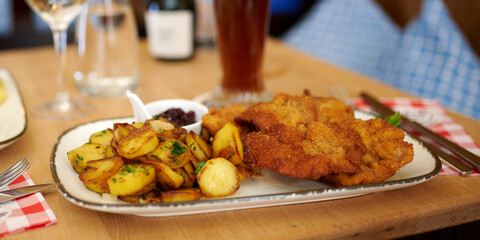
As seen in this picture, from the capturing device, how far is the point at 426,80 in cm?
289

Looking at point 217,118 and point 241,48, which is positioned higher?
point 241,48

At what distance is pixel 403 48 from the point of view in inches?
120

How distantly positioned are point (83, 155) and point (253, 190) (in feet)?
1.37

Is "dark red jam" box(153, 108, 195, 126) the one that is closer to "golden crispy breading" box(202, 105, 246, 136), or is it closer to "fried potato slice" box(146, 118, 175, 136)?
"golden crispy breading" box(202, 105, 246, 136)

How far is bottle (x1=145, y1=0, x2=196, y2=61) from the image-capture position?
7.02ft

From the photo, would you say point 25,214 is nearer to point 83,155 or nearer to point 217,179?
point 83,155

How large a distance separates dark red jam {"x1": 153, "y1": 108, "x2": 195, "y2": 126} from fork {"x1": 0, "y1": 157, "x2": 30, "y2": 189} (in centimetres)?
39

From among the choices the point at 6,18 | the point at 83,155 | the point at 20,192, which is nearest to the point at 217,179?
the point at 83,155

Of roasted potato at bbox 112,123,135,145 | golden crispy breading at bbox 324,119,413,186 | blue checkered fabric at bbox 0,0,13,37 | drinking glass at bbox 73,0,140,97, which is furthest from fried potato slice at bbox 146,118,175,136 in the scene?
blue checkered fabric at bbox 0,0,13,37

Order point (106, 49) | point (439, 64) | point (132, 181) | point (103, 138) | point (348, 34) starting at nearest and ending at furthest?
point (132, 181) → point (103, 138) → point (106, 49) → point (439, 64) → point (348, 34)

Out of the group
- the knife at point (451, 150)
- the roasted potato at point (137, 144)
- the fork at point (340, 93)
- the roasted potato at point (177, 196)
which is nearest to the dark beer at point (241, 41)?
the fork at point (340, 93)

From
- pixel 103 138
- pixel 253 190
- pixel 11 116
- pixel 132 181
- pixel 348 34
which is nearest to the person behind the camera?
pixel 132 181

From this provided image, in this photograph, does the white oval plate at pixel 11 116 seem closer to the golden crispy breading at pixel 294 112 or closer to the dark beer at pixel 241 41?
the golden crispy breading at pixel 294 112

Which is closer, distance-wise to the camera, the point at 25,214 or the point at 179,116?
the point at 25,214
